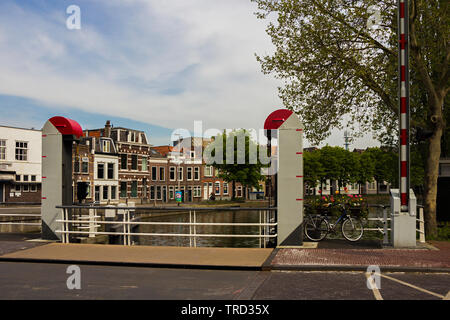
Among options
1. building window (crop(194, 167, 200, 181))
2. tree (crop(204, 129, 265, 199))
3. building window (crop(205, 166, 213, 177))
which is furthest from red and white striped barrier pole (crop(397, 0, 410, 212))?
building window (crop(205, 166, 213, 177))

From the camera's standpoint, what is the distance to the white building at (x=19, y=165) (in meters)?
44.3

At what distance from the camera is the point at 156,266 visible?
9703mm

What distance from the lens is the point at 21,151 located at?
4675 centimetres

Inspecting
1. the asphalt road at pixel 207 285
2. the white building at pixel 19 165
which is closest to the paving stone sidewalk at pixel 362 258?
the asphalt road at pixel 207 285

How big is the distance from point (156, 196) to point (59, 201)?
46.1m

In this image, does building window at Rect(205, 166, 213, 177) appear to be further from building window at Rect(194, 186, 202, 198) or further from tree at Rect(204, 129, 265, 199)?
tree at Rect(204, 129, 265, 199)

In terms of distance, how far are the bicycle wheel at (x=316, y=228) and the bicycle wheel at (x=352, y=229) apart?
56cm

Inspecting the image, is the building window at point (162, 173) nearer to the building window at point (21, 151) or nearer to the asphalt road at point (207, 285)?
the building window at point (21, 151)

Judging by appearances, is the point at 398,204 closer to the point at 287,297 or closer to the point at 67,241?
the point at 287,297

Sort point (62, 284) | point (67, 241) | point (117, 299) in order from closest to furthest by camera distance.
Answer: point (117, 299) < point (62, 284) < point (67, 241)

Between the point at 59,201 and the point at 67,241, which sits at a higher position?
the point at 59,201

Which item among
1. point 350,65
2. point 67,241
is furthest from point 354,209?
point 67,241

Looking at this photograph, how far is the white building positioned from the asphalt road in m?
38.6

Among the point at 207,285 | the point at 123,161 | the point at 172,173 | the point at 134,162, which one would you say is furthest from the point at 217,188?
the point at 207,285
